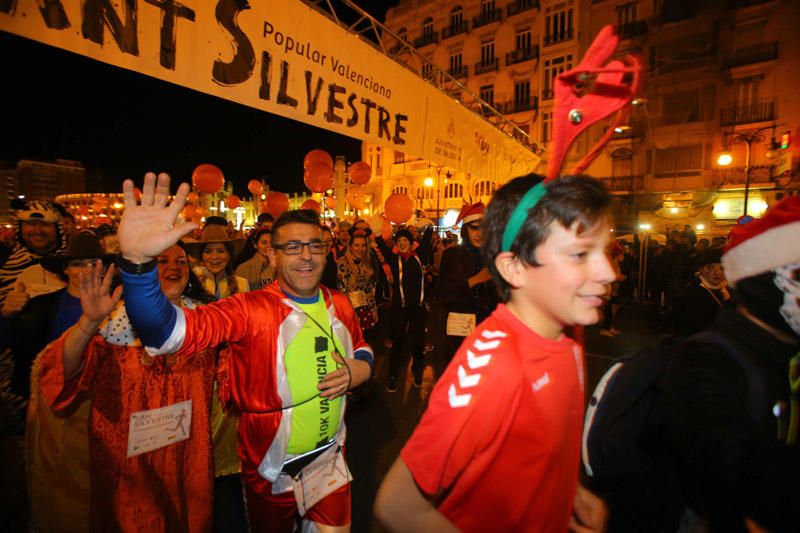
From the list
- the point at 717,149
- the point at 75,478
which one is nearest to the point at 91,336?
the point at 75,478

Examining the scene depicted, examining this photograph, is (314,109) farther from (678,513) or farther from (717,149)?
(717,149)

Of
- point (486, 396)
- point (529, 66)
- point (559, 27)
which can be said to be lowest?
point (486, 396)

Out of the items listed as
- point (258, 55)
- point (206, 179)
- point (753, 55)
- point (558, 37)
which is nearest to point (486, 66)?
point (558, 37)

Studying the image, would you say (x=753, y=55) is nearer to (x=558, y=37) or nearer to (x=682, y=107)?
(x=682, y=107)

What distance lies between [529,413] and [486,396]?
0.60ft

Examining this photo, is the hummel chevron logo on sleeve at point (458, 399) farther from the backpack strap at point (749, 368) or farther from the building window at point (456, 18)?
the building window at point (456, 18)

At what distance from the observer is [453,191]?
112 ft

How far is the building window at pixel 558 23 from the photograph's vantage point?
27.0 metres

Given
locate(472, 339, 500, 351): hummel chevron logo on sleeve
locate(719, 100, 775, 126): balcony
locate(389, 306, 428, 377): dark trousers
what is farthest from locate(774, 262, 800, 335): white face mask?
locate(719, 100, 775, 126): balcony

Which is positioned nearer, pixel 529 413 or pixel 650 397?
pixel 529 413

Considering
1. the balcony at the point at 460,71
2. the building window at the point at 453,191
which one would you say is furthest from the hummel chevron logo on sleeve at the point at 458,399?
the balcony at the point at 460,71

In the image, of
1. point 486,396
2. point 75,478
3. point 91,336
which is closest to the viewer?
point 486,396

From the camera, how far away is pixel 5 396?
8.24 ft

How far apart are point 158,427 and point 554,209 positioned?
2.33m
